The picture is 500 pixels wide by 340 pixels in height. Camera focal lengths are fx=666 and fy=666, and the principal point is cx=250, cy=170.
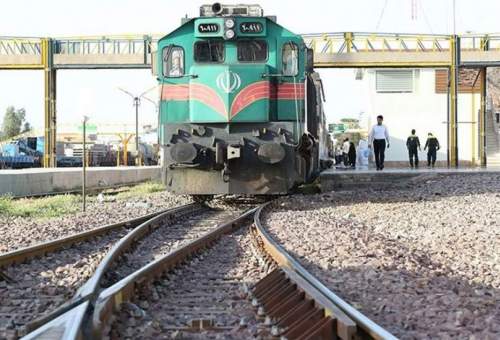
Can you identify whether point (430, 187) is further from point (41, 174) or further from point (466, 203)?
point (41, 174)

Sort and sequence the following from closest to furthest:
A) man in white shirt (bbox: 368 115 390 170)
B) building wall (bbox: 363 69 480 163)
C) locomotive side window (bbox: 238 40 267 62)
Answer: locomotive side window (bbox: 238 40 267 62)
man in white shirt (bbox: 368 115 390 170)
building wall (bbox: 363 69 480 163)

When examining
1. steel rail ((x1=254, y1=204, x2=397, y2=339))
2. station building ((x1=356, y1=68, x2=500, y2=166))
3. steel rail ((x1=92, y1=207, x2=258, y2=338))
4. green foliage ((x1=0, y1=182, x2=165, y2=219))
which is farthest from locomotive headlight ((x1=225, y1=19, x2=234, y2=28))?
station building ((x1=356, y1=68, x2=500, y2=166))

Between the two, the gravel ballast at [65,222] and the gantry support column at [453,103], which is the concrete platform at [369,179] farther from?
the gantry support column at [453,103]

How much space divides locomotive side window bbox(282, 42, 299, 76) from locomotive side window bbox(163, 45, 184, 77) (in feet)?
6.65

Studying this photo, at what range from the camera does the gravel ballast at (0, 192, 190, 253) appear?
9.12 meters

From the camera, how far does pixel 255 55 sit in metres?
13.2

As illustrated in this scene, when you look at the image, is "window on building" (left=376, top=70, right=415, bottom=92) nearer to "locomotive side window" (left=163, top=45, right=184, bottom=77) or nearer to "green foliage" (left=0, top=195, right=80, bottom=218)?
"green foliage" (left=0, top=195, right=80, bottom=218)

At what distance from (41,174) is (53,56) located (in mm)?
8447

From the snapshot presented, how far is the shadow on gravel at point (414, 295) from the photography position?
13.4ft

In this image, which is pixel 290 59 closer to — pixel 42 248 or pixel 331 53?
pixel 42 248

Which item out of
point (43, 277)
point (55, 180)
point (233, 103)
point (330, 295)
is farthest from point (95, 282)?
point (55, 180)

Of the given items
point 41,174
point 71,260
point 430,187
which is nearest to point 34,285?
point 71,260

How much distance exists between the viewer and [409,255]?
7.09 m

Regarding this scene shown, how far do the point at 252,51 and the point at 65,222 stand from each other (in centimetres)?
494
